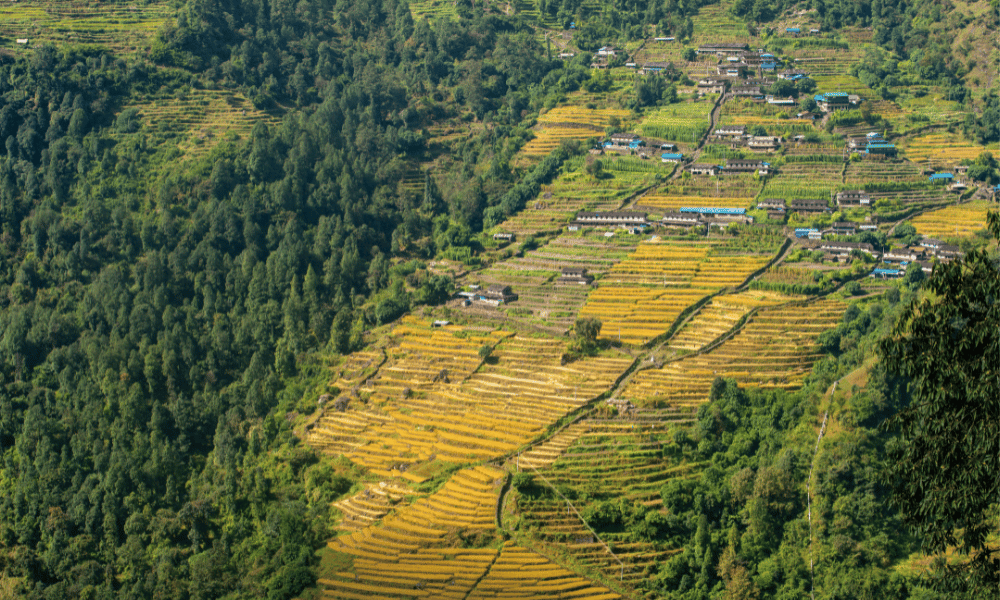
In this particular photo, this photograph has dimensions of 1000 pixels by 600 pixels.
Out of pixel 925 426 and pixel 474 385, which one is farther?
pixel 474 385

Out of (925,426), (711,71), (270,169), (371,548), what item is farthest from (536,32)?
(925,426)

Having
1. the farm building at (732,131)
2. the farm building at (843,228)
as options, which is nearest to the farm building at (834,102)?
the farm building at (732,131)

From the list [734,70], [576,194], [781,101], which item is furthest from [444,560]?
[734,70]

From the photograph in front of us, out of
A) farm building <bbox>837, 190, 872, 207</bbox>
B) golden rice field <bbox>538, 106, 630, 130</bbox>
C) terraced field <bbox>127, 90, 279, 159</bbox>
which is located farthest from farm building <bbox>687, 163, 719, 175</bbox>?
terraced field <bbox>127, 90, 279, 159</bbox>

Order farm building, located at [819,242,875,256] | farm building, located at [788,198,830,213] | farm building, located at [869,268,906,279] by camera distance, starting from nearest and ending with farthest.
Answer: farm building, located at [869,268,906,279] → farm building, located at [819,242,875,256] → farm building, located at [788,198,830,213]

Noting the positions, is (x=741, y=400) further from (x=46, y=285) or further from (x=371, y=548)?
(x=46, y=285)

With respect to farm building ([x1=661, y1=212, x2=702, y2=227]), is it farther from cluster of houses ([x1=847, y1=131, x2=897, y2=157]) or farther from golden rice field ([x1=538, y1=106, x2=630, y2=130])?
golden rice field ([x1=538, y1=106, x2=630, y2=130])
